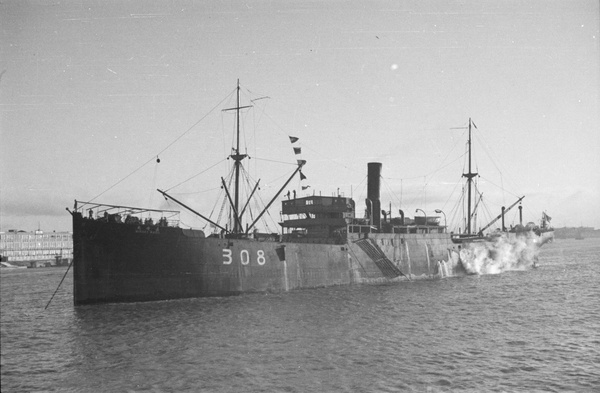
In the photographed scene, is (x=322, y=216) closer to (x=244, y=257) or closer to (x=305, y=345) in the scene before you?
(x=244, y=257)

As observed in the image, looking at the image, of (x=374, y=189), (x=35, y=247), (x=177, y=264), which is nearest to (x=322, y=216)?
(x=374, y=189)

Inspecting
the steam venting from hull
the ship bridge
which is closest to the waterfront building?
the ship bridge

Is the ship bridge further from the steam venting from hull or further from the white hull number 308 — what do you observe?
the steam venting from hull

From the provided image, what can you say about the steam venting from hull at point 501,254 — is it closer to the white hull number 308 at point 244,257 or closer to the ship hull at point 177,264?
the ship hull at point 177,264

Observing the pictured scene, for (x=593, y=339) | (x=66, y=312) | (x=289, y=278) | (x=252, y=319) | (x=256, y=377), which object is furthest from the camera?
(x=289, y=278)

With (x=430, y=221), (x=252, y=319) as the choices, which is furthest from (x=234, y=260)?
(x=430, y=221)

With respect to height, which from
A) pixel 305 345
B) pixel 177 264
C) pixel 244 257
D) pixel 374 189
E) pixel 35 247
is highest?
pixel 374 189

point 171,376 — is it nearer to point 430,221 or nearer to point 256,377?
point 256,377
